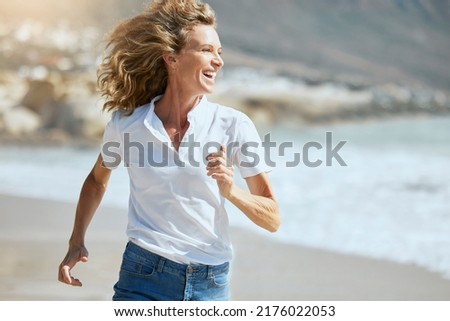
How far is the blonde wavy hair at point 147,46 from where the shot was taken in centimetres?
207

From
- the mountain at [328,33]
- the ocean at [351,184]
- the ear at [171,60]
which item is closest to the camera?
the ear at [171,60]

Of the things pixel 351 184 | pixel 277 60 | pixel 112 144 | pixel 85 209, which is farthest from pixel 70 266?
pixel 277 60

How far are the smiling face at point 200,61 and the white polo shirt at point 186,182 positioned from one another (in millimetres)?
50

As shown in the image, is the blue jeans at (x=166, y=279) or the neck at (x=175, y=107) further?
the neck at (x=175, y=107)

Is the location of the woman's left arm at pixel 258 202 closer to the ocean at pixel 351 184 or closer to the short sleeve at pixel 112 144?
the short sleeve at pixel 112 144

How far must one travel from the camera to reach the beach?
4.48m

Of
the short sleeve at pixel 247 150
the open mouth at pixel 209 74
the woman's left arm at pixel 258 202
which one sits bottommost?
the woman's left arm at pixel 258 202

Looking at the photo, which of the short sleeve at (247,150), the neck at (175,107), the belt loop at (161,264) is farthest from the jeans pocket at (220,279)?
the neck at (175,107)

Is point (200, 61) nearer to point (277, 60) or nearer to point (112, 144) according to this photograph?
point (112, 144)

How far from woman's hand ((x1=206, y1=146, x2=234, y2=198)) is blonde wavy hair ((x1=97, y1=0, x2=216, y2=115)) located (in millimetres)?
302

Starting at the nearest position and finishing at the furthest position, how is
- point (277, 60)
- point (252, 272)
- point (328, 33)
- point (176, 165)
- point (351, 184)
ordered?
point (176, 165)
point (252, 272)
point (351, 184)
point (277, 60)
point (328, 33)

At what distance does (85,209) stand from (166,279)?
→ 0.29 meters

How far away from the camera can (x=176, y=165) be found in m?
1.96

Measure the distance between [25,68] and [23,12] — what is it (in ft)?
2.97
